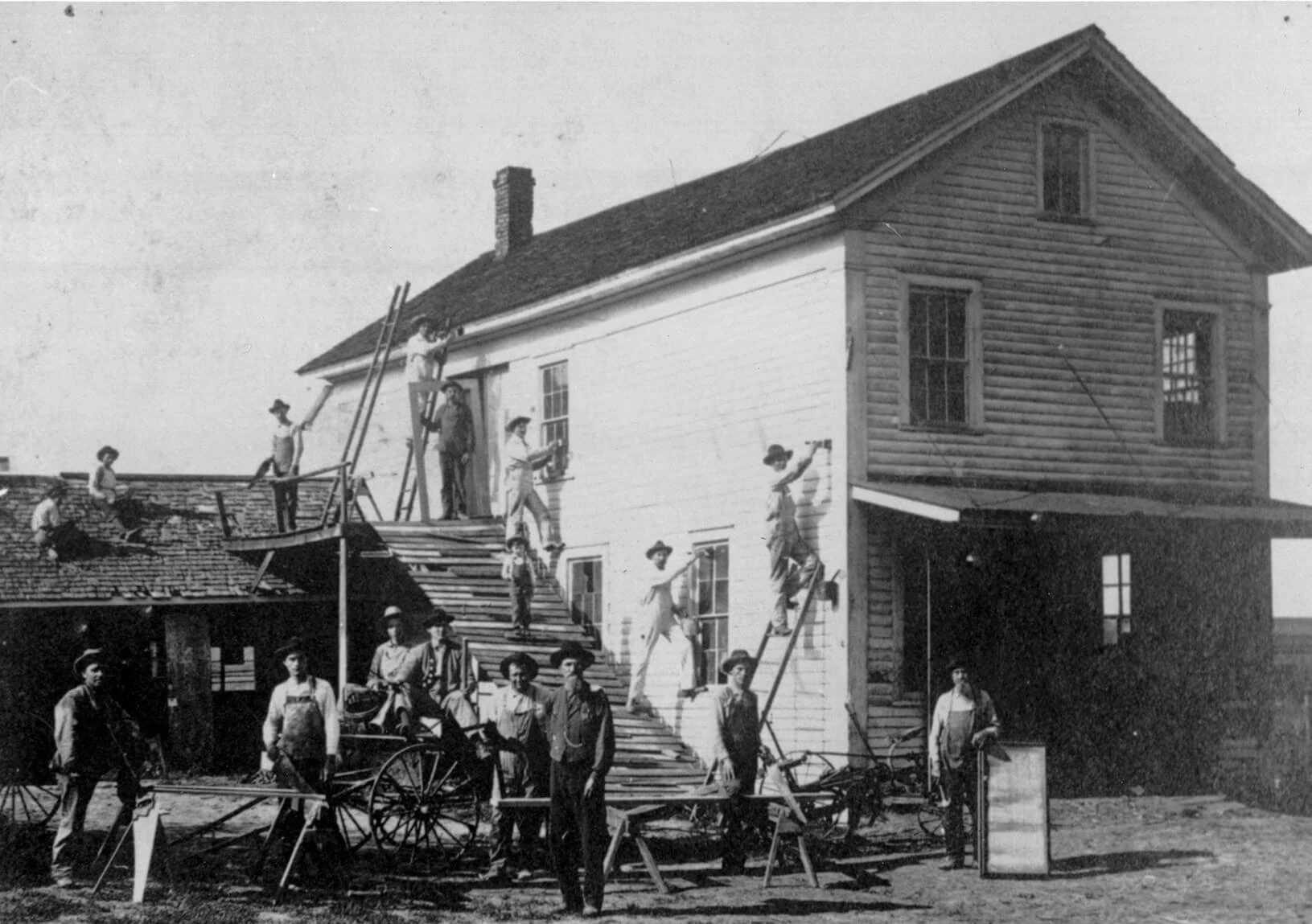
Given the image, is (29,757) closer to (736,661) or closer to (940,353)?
(736,661)

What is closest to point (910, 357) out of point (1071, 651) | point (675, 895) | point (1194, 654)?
point (1071, 651)

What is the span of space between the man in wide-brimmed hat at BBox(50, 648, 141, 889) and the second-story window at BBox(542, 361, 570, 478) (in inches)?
406

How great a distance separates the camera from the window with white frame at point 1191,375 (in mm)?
20469

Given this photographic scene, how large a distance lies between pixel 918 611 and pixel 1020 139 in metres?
5.89

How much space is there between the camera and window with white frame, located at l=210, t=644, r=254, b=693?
26.3 metres

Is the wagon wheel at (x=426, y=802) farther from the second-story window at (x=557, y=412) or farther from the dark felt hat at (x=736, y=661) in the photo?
the second-story window at (x=557, y=412)

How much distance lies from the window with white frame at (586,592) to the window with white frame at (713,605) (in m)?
2.45

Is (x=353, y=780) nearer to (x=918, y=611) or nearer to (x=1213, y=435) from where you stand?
(x=918, y=611)

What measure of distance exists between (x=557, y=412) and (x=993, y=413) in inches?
282

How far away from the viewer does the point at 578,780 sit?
12.4m

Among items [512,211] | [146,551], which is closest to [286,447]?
[146,551]

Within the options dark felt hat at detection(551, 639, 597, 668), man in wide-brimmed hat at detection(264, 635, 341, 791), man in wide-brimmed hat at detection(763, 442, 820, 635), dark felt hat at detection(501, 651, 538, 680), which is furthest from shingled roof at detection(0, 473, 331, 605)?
dark felt hat at detection(551, 639, 597, 668)

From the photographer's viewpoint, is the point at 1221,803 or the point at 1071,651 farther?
the point at 1071,651

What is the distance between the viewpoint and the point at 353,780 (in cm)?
1423
